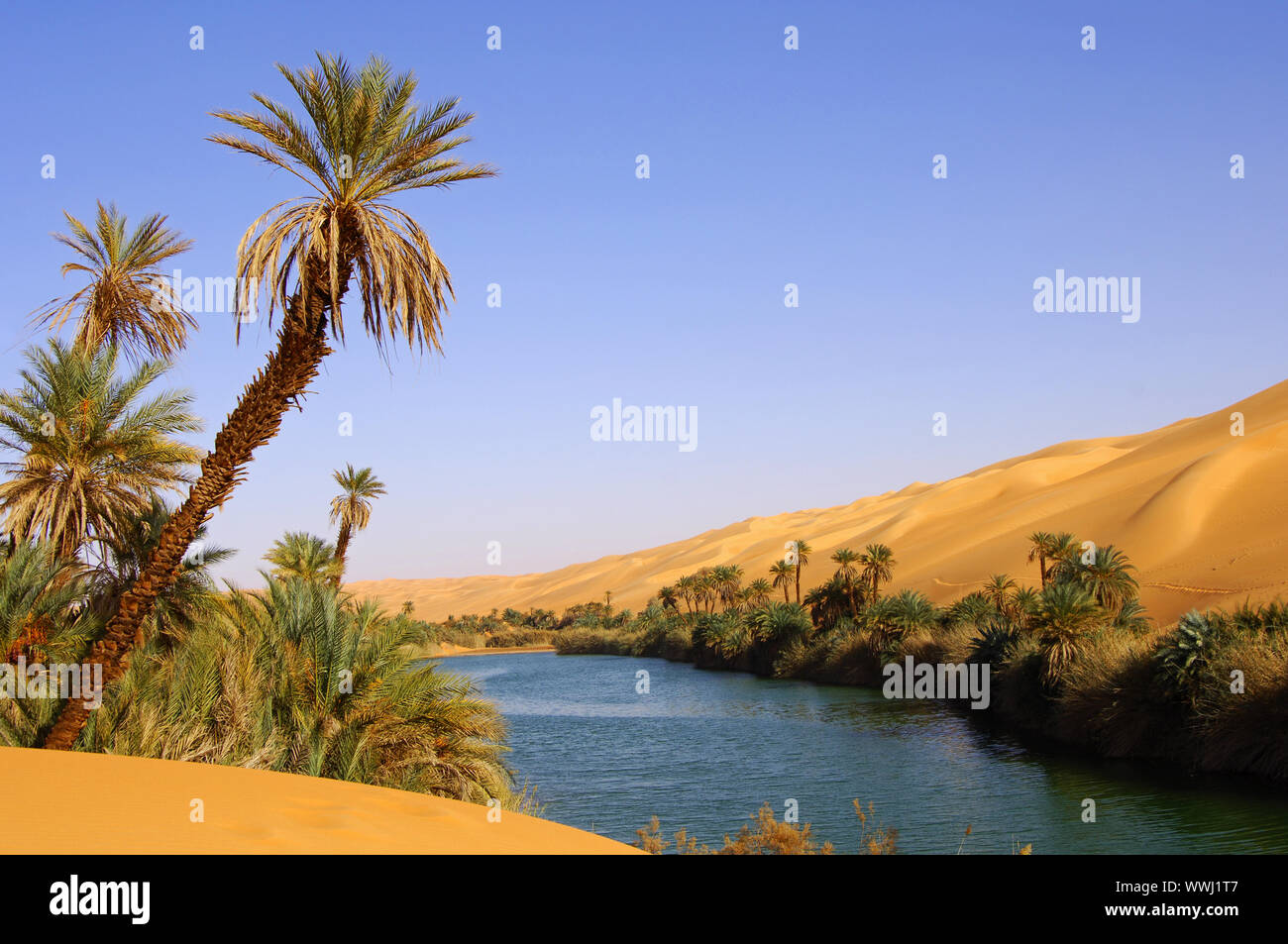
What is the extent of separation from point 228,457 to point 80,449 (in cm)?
508

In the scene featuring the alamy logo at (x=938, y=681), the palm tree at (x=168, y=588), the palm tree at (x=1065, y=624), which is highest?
the palm tree at (x=168, y=588)

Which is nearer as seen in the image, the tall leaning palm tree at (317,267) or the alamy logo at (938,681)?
the tall leaning palm tree at (317,267)

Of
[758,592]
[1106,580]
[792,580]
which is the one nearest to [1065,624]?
[1106,580]

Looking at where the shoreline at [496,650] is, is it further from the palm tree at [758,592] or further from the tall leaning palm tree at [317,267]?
the tall leaning palm tree at [317,267]

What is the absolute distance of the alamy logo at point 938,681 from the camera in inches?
1315

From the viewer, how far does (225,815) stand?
6324 millimetres

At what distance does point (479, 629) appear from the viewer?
11562cm

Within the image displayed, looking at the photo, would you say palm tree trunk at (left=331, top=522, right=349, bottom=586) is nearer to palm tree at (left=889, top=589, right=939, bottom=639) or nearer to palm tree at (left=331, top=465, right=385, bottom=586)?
palm tree at (left=331, top=465, right=385, bottom=586)

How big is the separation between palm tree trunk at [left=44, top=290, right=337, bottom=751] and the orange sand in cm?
417

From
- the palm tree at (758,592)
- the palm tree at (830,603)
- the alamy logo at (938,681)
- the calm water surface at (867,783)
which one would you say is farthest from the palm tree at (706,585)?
the calm water surface at (867,783)

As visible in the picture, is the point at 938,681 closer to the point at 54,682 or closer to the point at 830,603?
the point at 830,603
